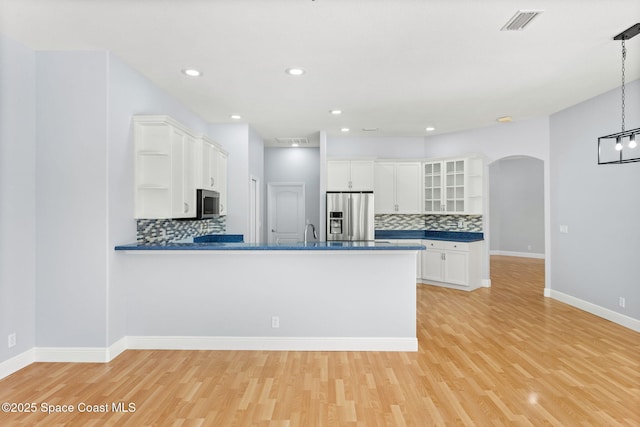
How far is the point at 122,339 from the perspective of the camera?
146 inches

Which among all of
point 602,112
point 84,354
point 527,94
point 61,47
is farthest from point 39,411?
point 602,112

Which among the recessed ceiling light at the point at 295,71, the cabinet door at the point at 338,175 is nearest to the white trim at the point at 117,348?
the recessed ceiling light at the point at 295,71

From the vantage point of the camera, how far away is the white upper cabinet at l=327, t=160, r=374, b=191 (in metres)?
7.04

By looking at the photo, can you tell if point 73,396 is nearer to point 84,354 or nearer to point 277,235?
point 84,354

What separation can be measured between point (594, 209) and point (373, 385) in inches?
161

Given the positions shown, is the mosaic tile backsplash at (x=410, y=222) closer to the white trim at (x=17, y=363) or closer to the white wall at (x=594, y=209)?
the white wall at (x=594, y=209)

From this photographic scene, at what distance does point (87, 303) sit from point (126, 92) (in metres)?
2.07

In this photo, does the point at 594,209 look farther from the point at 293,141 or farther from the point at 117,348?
the point at 117,348

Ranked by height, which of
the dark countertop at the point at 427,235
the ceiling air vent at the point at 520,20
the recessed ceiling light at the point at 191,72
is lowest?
the dark countertop at the point at 427,235

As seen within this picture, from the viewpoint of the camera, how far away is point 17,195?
3.22 metres

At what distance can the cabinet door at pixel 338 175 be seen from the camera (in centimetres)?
705

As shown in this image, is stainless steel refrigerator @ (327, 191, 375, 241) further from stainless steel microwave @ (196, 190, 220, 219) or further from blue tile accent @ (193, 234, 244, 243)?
stainless steel microwave @ (196, 190, 220, 219)

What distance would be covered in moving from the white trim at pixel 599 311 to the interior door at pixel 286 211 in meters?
5.02

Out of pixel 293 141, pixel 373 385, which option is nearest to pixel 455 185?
pixel 293 141
